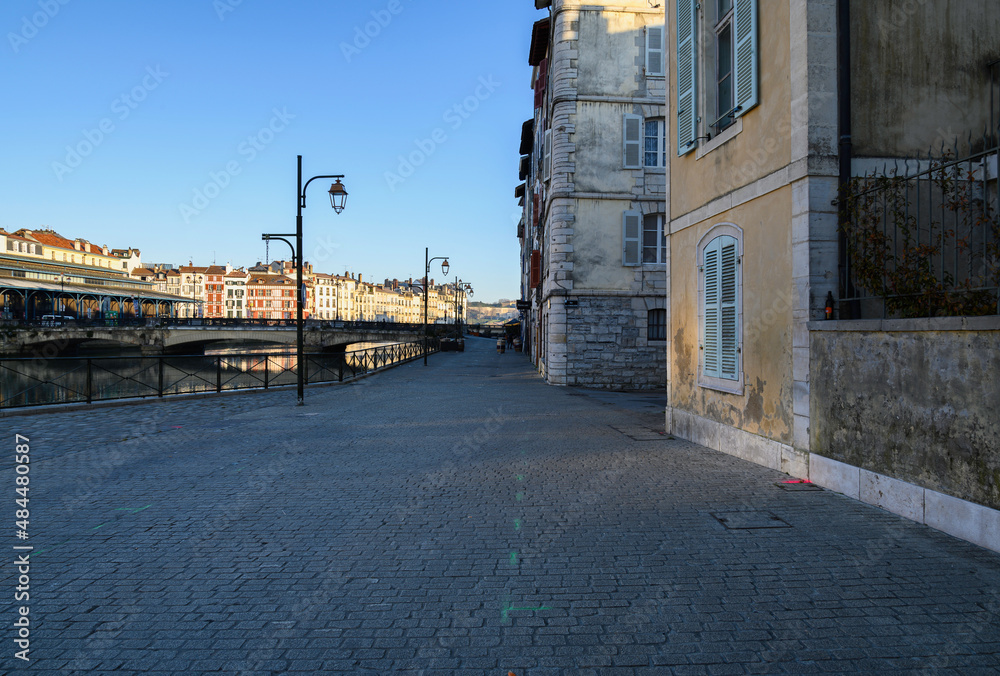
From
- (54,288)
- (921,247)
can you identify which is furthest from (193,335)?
(921,247)

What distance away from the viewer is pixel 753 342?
727cm

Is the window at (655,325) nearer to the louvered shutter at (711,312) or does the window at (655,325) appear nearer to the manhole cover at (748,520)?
the louvered shutter at (711,312)

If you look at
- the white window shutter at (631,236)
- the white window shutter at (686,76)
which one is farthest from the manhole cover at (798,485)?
the white window shutter at (631,236)

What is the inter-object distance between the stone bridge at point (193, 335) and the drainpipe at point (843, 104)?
4829 cm

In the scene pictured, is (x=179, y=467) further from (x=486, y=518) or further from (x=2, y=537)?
(x=486, y=518)

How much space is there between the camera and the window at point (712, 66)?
756cm

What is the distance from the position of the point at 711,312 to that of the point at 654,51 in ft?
43.8

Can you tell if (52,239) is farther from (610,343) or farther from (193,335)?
(610,343)

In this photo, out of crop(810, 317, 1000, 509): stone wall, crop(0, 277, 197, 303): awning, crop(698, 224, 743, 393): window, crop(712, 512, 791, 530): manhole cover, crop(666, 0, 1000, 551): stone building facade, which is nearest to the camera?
crop(810, 317, 1000, 509): stone wall

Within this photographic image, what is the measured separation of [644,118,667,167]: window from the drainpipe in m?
12.6

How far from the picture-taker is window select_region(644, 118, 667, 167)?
18.8m

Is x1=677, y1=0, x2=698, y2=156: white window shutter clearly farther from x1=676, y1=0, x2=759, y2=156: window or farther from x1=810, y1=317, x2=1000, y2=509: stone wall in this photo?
x1=810, y1=317, x2=1000, y2=509: stone wall

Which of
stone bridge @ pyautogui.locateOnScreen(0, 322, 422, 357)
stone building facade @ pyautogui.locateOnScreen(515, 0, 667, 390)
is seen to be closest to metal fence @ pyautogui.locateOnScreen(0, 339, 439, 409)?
stone building facade @ pyautogui.locateOnScreen(515, 0, 667, 390)

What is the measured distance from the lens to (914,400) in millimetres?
4750
